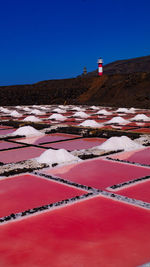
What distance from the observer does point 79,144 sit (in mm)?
4863

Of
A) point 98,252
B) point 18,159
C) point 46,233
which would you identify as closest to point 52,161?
point 18,159

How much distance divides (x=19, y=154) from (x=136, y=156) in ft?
4.37

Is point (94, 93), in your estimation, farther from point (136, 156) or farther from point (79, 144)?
point (136, 156)

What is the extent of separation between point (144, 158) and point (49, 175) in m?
1.22

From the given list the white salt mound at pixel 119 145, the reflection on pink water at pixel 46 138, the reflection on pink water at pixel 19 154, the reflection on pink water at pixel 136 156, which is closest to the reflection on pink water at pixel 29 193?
the reflection on pink water at pixel 19 154

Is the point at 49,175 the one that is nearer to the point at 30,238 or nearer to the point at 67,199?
the point at 67,199

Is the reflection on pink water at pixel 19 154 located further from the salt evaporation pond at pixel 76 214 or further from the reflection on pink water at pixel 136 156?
the reflection on pink water at pixel 136 156

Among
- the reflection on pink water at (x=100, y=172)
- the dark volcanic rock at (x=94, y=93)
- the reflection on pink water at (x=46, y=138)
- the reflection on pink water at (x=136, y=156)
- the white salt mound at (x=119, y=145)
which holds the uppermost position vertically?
the dark volcanic rock at (x=94, y=93)

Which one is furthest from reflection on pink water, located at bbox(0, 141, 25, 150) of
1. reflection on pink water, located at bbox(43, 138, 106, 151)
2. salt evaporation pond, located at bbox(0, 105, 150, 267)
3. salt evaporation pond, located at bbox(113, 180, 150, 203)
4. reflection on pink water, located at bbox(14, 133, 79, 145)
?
salt evaporation pond, located at bbox(113, 180, 150, 203)

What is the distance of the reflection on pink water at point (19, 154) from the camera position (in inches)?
152

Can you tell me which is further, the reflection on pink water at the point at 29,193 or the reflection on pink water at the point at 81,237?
the reflection on pink water at the point at 29,193

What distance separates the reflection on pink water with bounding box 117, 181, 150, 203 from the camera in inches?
95.7

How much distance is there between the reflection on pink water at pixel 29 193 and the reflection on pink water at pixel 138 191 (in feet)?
1.02

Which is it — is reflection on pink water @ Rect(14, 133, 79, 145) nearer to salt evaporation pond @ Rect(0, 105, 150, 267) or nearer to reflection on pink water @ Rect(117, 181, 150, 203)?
salt evaporation pond @ Rect(0, 105, 150, 267)
